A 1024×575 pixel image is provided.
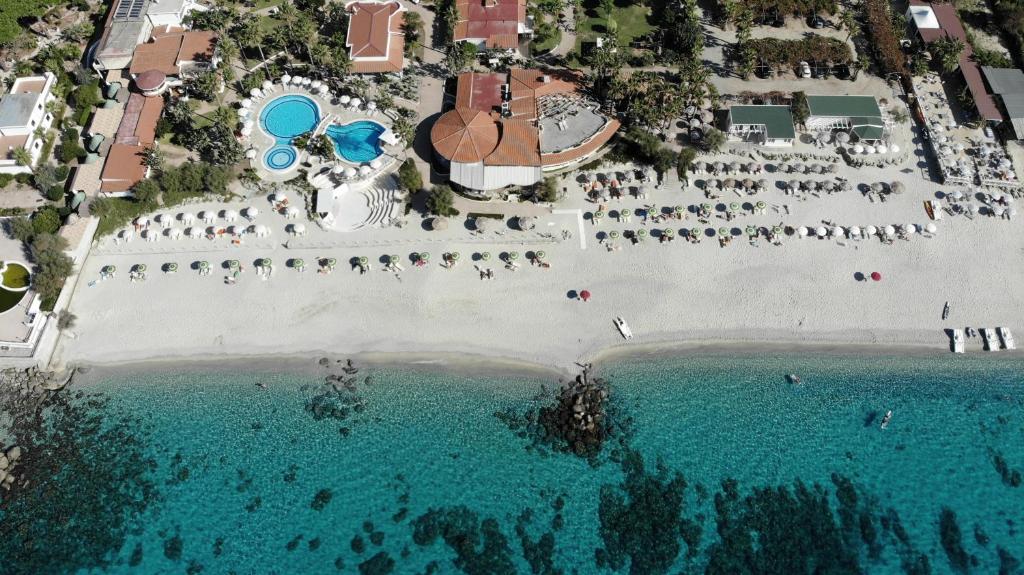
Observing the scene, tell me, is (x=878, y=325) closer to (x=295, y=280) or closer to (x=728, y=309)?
(x=728, y=309)

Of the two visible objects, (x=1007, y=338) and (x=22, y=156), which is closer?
(x=1007, y=338)

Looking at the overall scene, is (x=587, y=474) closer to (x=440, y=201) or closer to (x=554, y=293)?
(x=554, y=293)

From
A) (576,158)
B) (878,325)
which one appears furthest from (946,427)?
(576,158)

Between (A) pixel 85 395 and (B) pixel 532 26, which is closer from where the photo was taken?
(A) pixel 85 395

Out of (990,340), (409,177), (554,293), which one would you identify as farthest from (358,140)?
(990,340)

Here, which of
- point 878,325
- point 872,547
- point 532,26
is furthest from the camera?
point 532,26

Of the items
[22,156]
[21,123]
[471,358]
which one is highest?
[21,123]

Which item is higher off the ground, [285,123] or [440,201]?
[285,123]

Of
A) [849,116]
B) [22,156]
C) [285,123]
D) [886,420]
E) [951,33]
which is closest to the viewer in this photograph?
[886,420]
